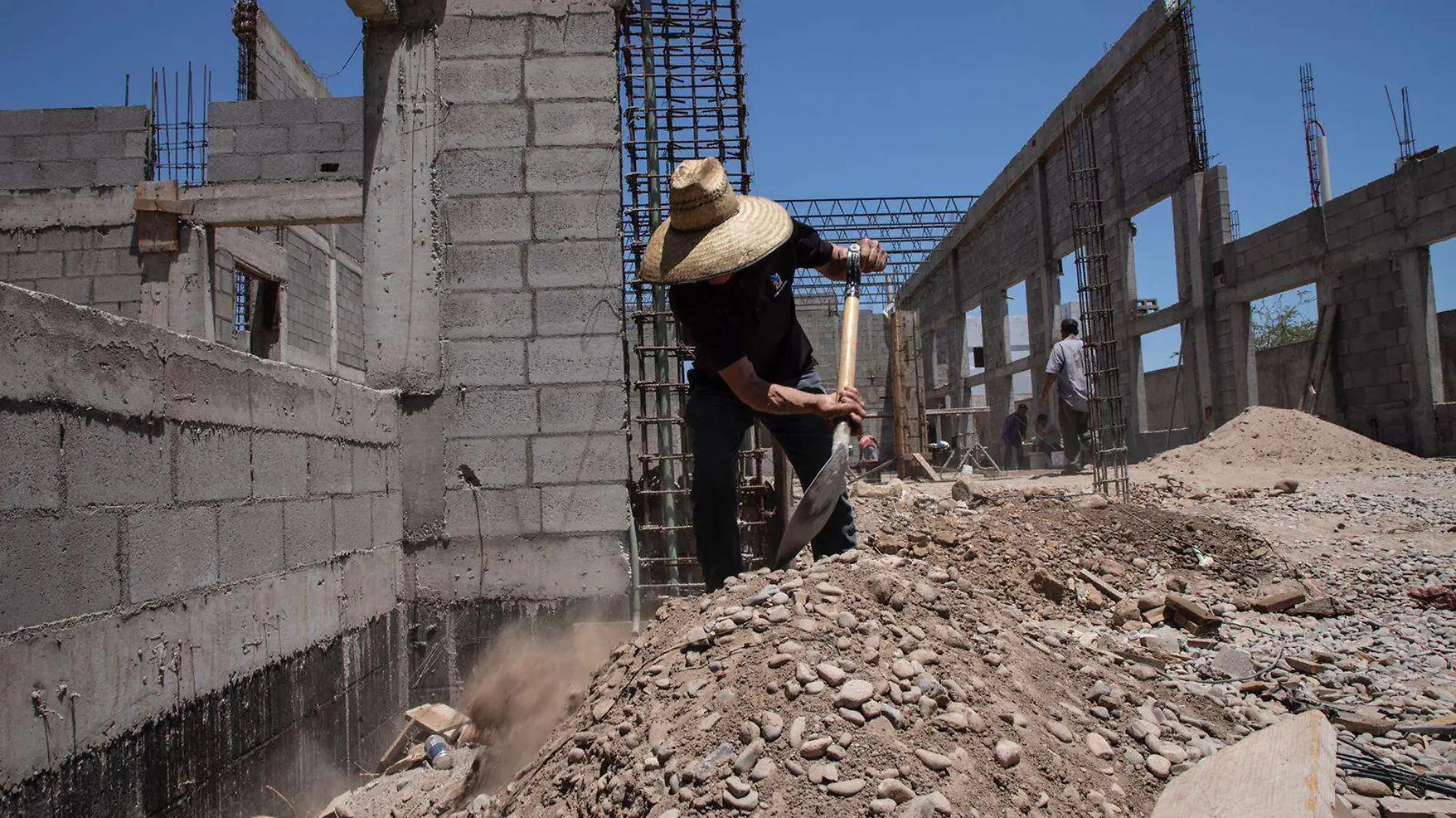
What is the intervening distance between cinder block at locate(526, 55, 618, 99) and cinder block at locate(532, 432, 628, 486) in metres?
1.55

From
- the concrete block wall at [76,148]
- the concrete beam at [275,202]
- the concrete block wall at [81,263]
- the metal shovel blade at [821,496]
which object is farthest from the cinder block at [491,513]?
the concrete block wall at [76,148]

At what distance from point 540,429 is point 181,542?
1759 millimetres

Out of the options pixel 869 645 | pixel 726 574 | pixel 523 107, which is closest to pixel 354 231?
pixel 523 107

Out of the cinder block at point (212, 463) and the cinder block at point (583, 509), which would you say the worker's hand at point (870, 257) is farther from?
the cinder block at point (212, 463)

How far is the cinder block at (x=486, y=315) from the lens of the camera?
154 inches

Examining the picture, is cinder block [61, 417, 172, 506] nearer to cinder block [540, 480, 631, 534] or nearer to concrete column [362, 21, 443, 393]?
concrete column [362, 21, 443, 393]

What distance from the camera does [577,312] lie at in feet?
13.0

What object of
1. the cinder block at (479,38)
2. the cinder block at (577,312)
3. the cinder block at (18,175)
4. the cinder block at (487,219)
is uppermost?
the cinder block at (18,175)

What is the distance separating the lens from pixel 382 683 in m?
3.50

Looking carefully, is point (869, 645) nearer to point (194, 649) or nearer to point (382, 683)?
point (194, 649)

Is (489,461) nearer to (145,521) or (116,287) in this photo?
(145,521)

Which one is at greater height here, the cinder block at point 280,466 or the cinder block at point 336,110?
the cinder block at point 336,110

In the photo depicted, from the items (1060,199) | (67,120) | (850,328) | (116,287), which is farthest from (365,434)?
(1060,199)

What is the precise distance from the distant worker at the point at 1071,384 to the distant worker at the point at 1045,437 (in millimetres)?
3670
